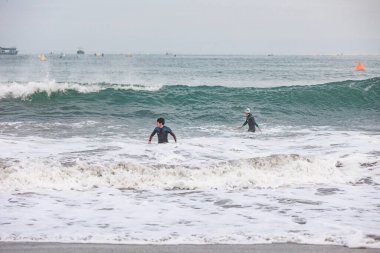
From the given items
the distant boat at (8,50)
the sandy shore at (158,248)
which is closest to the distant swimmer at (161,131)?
the sandy shore at (158,248)

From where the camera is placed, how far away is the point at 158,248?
6145 millimetres

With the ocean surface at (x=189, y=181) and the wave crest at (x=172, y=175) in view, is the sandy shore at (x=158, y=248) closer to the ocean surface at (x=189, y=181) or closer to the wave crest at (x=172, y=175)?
the ocean surface at (x=189, y=181)

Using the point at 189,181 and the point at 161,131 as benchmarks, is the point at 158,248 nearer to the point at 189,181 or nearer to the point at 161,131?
the point at 189,181

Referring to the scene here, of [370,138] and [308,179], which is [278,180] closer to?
[308,179]

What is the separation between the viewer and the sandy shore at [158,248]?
6.00 meters

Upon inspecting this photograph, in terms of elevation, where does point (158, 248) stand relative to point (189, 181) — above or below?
above

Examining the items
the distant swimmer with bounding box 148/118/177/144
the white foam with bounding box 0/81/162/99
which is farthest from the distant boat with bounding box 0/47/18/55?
the distant swimmer with bounding box 148/118/177/144

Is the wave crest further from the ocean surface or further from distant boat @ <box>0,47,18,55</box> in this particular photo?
distant boat @ <box>0,47,18,55</box>

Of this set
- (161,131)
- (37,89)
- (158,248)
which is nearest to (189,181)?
(161,131)

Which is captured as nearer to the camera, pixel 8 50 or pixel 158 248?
pixel 158 248

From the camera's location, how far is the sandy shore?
6.00 m

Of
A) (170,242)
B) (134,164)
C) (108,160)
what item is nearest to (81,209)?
(170,242)

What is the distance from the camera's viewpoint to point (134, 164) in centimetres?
1102

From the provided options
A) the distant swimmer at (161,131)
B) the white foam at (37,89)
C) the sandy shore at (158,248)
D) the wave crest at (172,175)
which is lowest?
the wave crest at (172,175)
